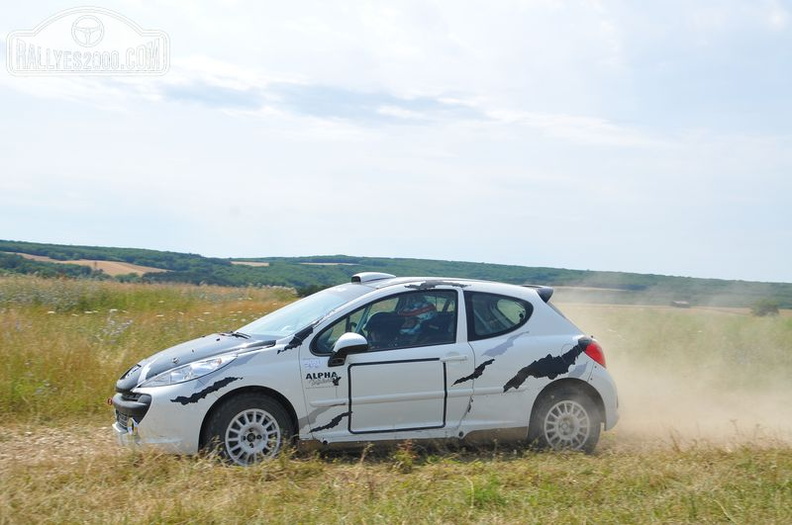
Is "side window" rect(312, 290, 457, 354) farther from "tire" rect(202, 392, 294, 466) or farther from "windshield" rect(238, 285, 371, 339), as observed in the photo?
"tire" rect(202, 392, 294, 466)

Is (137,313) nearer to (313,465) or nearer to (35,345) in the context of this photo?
(35,345)

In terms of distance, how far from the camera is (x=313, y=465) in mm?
6961

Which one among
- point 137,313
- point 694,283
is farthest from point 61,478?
point 694,283

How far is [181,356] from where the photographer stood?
762 cm

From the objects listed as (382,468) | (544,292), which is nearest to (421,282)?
(544,292)

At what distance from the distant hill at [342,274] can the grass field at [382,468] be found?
6.45 metres

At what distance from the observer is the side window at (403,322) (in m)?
7.78

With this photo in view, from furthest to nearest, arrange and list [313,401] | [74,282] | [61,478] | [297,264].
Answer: [297,264] < [74,282] < [313,401] < [61,478]

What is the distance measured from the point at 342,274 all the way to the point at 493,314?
20.5 m

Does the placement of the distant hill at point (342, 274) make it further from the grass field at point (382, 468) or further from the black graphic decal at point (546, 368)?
the black graphic decal at point (546, 368)

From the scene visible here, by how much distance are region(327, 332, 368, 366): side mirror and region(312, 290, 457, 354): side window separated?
0.47 ft

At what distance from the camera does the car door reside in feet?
24.6

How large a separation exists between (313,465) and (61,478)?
1.93 meters

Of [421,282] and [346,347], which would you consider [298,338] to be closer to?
[346,347]
